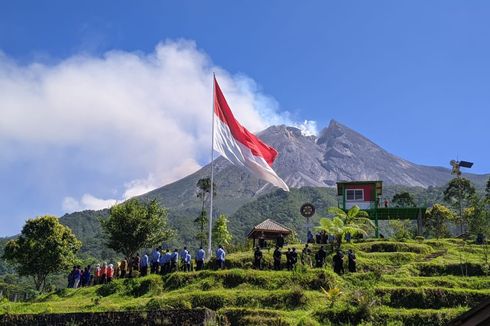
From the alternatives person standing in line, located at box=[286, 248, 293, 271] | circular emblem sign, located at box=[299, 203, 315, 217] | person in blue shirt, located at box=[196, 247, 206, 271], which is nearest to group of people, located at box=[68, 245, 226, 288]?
person in blue shirt, located at box=[196, 247, 206, 271]

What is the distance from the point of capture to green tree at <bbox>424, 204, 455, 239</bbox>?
5647 centimetres

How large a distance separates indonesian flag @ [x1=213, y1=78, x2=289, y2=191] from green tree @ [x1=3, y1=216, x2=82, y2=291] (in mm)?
21959

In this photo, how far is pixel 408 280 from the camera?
23.7m

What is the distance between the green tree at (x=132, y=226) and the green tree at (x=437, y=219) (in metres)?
28.9

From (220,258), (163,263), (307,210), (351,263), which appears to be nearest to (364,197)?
(307,210)

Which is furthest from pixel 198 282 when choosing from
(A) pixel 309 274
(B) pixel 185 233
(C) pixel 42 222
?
(B) pixel 185 233

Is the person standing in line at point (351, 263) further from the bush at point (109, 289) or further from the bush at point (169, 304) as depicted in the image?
the bush at point (109, 289)

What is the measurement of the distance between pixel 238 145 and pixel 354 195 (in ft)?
59.3

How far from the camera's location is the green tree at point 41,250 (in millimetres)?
43094

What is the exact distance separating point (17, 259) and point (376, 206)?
90.2ft

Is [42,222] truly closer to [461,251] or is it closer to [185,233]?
[461,251]

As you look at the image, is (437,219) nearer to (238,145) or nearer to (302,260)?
(302,260)

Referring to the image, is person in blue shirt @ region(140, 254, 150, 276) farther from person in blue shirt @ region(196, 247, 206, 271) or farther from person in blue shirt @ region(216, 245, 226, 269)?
person in blue shirt @ region(216, 245, 226, 269)

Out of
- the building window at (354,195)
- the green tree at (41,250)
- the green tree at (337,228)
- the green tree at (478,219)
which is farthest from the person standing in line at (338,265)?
the green tree at (478,219)
